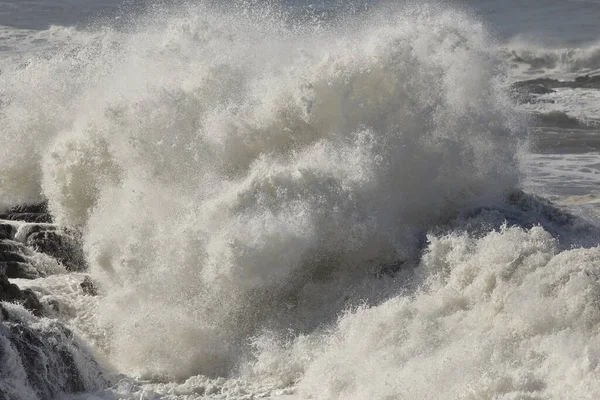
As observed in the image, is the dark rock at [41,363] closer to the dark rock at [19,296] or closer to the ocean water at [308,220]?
the ocean water at [308,220]

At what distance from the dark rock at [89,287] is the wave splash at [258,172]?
0.16 metres

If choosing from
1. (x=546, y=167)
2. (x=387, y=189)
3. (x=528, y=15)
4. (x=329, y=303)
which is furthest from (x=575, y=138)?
(x=528, y=15)

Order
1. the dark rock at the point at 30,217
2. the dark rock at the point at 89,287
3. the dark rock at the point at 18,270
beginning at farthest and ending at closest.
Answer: the dark rock at the point at 30,217, the dark rock at the point at 18,270, the dark rock at the point at 89,287

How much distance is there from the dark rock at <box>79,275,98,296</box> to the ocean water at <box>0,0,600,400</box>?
74 mm

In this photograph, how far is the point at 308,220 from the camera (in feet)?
36.5

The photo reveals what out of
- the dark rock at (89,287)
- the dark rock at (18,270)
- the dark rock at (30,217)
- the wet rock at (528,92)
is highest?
the dark rock at (30,217)

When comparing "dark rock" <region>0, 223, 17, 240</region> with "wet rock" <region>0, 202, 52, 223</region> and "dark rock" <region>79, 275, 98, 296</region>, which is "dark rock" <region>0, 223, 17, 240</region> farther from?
"dark rock" <region>79, 275, 98, 296</region>

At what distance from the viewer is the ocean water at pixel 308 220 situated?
9.37 metres

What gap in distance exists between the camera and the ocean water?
369 inches

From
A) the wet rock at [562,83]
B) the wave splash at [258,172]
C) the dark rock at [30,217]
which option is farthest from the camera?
the wet rock at [562,83]

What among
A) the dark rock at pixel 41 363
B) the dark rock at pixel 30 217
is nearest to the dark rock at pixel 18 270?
the dark rock at pixel 30 217

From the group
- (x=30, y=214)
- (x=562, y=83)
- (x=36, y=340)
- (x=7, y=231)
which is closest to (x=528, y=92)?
(x=562, y=83)

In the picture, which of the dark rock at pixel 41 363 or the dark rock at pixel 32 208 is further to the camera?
the dark rock at pixel 32 208

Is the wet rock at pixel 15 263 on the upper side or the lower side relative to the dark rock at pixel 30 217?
lower
